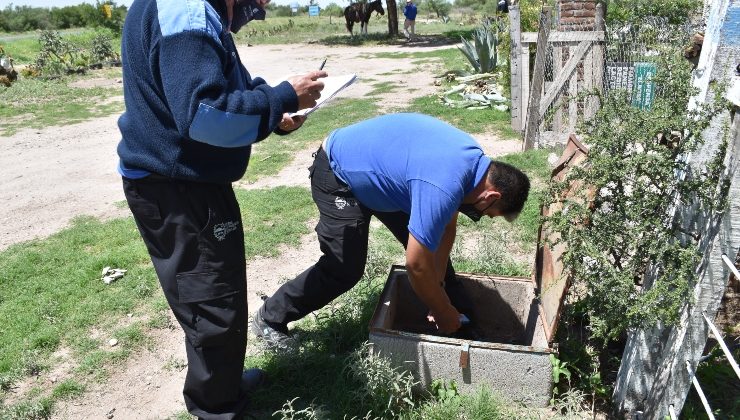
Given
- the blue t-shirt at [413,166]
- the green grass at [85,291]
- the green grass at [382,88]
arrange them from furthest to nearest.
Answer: the green grass at [382,88] < the green grass at [85,291] < the blue t-shirt at [413,166]

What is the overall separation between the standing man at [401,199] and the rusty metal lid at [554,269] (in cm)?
31

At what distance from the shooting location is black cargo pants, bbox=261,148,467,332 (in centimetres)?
281

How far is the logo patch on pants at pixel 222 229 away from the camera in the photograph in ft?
7.22

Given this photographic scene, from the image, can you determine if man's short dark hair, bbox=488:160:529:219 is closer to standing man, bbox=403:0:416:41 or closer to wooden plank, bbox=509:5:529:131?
wooden plank, bbox=509:5:529:131

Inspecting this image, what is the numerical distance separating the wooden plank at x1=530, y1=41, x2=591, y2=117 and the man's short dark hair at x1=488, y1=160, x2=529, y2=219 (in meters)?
4.44

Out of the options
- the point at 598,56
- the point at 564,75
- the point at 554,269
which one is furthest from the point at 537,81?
the point at 554,269

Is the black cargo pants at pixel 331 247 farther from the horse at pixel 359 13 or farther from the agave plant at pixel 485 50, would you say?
the horse at pixel 359 13

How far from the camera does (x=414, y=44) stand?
21469 millimetres

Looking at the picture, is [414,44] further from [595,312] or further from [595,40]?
[595,312]

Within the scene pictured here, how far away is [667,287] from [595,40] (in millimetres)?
4835

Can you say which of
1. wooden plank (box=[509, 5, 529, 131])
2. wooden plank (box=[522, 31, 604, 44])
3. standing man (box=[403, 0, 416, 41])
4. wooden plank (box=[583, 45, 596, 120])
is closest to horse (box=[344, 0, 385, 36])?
standing man (box=[403, 0, 416, 41])

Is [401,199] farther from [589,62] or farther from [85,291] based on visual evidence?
[589,62]

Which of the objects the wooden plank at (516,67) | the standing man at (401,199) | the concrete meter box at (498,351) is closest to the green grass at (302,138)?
the wooden plank at (516,67)

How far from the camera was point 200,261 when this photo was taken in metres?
2.20
